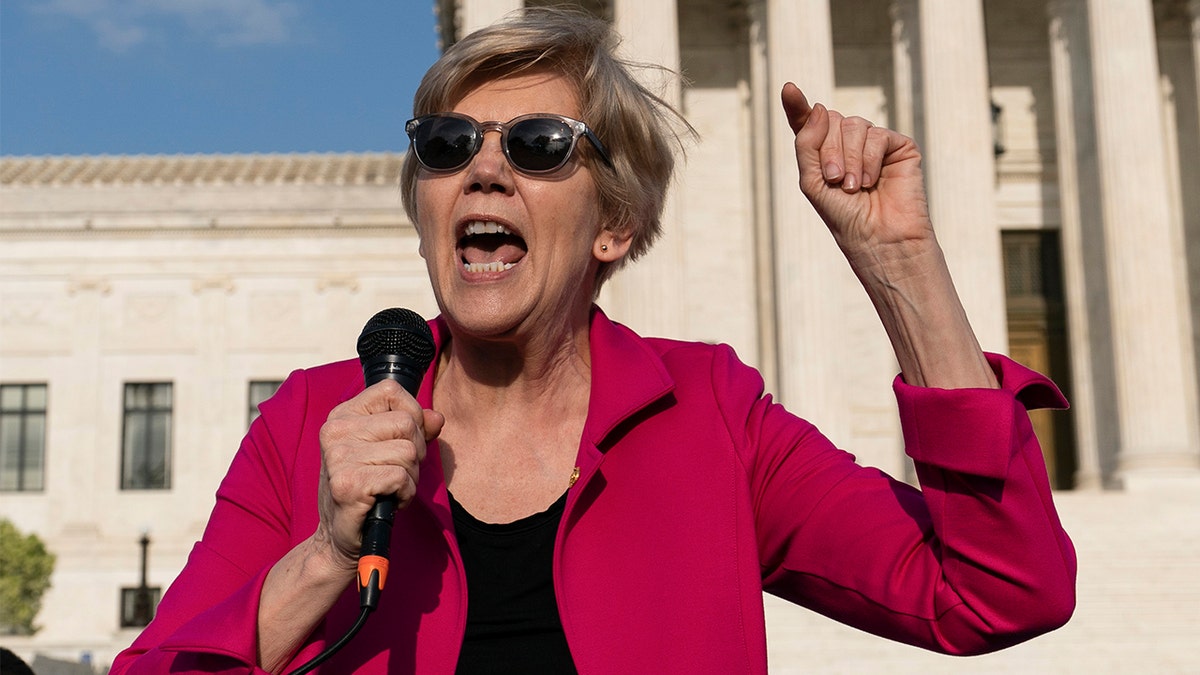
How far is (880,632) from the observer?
8.89 feet

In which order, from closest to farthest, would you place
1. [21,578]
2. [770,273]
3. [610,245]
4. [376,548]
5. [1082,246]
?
[376,548]
[610,245]
[1082,246]
[770,273]
[21,578]

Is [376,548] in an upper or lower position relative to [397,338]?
lower

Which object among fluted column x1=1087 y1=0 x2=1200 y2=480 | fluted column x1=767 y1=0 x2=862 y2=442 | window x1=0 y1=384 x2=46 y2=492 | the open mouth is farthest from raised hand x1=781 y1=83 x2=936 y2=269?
window x1=0 y1=384 x2=46 y2=492

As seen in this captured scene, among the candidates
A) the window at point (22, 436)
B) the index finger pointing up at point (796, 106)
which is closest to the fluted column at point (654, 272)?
the window at point (22, 436)

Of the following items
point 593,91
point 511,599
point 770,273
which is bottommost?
point 511,599

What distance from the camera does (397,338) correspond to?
2607mm

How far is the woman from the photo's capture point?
235 cm

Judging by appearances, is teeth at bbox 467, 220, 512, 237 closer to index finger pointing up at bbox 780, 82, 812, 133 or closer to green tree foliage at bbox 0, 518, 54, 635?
index finger pointing up at bbox 780, 82, 812, 133

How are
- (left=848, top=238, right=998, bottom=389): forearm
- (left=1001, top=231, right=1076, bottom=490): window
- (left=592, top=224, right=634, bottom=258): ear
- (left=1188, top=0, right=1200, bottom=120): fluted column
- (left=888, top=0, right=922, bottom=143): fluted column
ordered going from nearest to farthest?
(left=848, top=238, right=998, bottom=389): forearm < (left=592, top=224, right=634, bottom=258): ear < (left=888, top=0, right=922, bottom=143): fluted column < (left=1188, top=0, right=1200, bottom=120): fluted column < (left=1001, top=231, right=1076, bottom=490): window

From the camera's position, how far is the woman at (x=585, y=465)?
7.70ft

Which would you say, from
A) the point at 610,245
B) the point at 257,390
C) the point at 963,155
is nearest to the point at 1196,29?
the point at 963,155

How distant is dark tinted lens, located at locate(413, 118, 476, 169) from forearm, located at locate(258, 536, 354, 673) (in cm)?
90

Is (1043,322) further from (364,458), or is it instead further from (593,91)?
(364,458)

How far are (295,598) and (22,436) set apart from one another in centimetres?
4000
